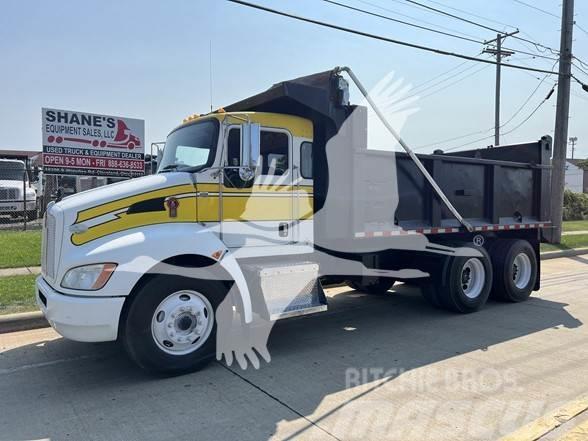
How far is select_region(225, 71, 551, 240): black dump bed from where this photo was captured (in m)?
5.95

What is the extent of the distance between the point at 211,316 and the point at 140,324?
74 cm

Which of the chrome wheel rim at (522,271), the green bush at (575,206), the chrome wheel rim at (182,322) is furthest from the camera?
the green bush at (575,206)

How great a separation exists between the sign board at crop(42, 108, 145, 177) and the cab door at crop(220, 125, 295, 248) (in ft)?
45.5

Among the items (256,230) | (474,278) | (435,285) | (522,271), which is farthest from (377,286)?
(256,230)

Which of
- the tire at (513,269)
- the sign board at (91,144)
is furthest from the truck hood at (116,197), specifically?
the sign board at (91,144)

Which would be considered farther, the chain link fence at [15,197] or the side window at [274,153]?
the chain link fence at [15,197]

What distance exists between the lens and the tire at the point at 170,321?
468cm

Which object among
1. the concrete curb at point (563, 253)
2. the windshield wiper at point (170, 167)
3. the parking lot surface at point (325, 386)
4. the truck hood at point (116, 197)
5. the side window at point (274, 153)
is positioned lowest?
the parking lot surface at point (325, 386)

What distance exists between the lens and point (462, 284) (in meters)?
7.75

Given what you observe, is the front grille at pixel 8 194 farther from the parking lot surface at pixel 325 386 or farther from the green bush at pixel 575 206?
the green bush at pixel 575 206

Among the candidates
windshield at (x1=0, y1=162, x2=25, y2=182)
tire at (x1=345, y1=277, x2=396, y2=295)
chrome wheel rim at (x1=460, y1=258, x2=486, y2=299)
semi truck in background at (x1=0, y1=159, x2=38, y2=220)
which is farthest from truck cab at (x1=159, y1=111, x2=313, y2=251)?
windshield at (x1=0, y1=162, x2=25, y2=182)

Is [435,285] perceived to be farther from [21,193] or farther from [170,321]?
[21,193]

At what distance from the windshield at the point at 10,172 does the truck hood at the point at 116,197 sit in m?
16.3

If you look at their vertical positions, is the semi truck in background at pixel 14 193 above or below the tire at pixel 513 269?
above
